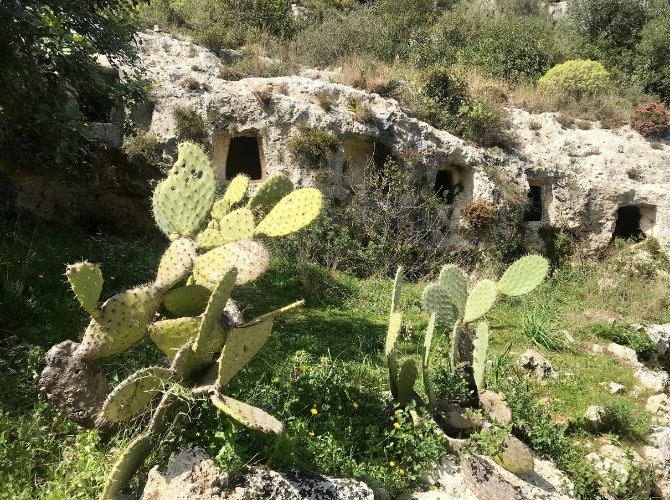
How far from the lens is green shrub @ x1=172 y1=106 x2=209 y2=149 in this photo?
9.98 m

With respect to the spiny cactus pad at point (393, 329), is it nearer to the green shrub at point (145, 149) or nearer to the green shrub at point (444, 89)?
the green shrub at point (145, 149)

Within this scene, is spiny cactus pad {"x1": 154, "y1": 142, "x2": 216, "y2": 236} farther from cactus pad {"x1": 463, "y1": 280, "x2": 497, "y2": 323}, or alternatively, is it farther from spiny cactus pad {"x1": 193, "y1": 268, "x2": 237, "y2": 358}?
cactus pad {"x1": 463, "y1": 280, "x2": 497, "y2": 323}

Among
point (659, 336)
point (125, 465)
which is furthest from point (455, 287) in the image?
point (659, 336)

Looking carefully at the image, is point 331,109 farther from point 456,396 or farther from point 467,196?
point 456,396

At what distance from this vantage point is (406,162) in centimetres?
1100

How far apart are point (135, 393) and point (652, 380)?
642 cm

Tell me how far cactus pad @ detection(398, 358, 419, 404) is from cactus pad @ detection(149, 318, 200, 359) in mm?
1636

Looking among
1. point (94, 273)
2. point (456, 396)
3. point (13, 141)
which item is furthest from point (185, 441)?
point (13, 141)

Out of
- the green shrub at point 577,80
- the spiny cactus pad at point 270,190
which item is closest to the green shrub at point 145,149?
the spiny cactus pad at point 270,190

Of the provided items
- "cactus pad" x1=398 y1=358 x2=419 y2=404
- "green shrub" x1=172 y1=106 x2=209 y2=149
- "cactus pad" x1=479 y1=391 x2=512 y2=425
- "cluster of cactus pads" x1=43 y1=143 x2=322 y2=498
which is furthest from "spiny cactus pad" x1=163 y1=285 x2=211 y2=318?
"green shrub" x1=172 y1=106 x2=209 y2=149

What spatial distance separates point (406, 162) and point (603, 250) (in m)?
5.53

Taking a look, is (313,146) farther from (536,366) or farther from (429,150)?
(536,366)

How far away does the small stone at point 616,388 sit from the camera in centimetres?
641

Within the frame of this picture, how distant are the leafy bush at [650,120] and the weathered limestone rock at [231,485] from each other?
532 inches
